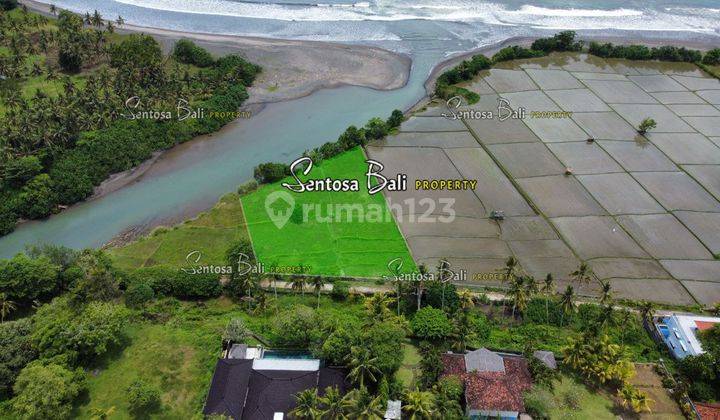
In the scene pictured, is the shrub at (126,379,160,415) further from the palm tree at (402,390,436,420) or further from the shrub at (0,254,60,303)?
the palm tree at (402,390,436,420)

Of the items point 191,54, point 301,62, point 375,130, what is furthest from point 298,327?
point 191,54

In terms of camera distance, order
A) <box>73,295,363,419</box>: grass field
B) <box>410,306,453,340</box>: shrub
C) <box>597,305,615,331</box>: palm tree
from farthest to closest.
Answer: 1. <box>410,306,453,340</box>: shrub
2. <box>597,305,615,331</box>: palm tree
3. <box>73,295,363,419</box>: grass field

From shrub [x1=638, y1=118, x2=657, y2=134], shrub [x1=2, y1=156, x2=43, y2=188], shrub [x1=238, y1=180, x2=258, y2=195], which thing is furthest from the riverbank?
shrub [x1=638, y1=118, x2=657, y2=134]

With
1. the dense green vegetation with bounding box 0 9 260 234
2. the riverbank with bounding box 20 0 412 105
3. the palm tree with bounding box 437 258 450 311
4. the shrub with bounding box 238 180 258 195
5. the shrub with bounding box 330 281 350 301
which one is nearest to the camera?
the palm tree with bounding box 437 258 450 311

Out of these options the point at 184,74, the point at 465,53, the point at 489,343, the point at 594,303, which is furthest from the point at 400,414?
the point at 465,53

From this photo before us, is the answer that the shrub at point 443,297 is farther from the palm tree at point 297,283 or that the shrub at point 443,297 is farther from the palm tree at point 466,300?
the palm tree at point 297,283

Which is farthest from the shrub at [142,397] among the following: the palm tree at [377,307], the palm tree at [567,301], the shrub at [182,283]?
the palm tree at [567,301]

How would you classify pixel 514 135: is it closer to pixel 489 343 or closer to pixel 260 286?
pixel 489 343
